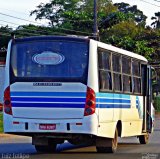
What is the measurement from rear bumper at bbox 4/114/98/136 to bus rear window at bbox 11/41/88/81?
1.11 metres

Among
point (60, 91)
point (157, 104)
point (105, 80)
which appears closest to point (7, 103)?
point (60, 91)

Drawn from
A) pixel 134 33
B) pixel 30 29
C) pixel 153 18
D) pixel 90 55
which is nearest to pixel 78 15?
pixel 30 29

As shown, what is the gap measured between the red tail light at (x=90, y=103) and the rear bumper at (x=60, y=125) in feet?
0.41

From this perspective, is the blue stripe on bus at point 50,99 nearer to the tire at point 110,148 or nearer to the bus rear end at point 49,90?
the bus rear end at point 49,90

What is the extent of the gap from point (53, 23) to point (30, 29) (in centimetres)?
1153

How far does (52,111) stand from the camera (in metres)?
15.0

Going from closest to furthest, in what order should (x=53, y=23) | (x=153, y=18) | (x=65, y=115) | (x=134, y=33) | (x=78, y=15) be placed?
(x=65, y=115)
(x=78, y=15)
(x=134, y=33)
(x=53, y=23)
(x=153, y=18)

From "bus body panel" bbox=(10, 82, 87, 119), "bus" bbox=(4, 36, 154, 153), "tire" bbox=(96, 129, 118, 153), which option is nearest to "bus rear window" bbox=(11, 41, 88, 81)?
"bus" bbox=(4, 36, 154, 153)

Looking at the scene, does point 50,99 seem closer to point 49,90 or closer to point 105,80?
point 49,90

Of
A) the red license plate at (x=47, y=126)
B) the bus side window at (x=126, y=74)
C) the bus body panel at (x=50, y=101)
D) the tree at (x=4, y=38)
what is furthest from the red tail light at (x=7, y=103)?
the tree at (x=4, y=38)

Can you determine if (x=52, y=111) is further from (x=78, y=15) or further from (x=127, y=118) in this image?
(x=78, y=15)

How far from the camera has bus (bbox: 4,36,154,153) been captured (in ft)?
49.2

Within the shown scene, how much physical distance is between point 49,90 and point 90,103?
1096mm

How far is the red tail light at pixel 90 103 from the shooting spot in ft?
49.1
